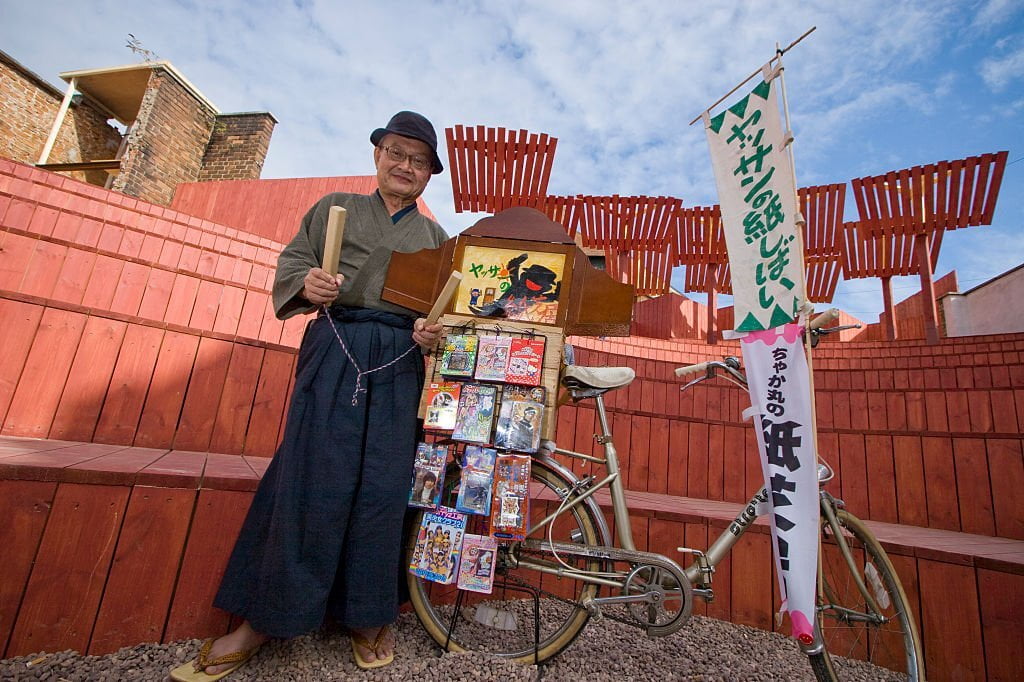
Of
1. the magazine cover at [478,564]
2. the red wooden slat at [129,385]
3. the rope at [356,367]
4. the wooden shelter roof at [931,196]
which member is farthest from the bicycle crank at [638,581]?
the wooden shelter roof at [931,196]

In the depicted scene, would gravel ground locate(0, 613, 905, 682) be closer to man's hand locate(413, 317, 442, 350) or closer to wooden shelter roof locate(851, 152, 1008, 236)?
man's hand locate(413, 317, 442, 350)

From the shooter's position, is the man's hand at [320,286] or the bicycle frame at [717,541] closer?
the man's hand at [320,286]

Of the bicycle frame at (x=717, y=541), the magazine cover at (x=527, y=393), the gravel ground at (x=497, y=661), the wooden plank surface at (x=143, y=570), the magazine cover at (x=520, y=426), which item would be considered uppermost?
the magazine cover at (x=527, y=393)

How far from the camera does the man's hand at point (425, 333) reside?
150 cm

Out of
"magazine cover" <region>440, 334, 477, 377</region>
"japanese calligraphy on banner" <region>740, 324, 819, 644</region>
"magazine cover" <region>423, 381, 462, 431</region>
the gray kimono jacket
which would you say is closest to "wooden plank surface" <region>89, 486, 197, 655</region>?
the gray kimono jacket

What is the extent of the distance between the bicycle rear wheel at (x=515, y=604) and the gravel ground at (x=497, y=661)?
8 cm

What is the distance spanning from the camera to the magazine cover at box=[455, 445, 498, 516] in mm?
1459

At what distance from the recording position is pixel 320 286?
142 cm

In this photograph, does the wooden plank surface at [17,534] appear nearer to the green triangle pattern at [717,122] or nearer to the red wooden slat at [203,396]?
the red wooden slat at [203,396]

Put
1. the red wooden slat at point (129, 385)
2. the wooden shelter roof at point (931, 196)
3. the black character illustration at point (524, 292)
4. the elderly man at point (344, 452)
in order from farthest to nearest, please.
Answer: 1. the wooden shelter roof at point (931, 196)
2. the red wooden slat at point (129, 385)
3. the black character illustration at point (524, 292)
4. the elderly man at point (344, 452)

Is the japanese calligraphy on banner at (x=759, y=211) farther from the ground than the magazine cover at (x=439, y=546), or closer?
farther from the ground

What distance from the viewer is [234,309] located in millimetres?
3447

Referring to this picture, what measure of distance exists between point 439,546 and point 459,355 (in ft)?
2.05

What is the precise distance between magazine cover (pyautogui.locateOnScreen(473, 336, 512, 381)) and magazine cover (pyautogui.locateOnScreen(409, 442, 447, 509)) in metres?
0.29
